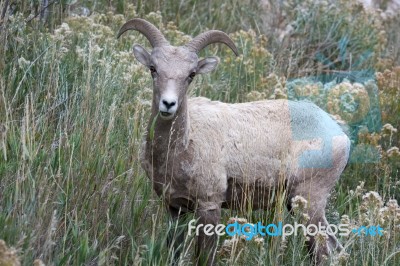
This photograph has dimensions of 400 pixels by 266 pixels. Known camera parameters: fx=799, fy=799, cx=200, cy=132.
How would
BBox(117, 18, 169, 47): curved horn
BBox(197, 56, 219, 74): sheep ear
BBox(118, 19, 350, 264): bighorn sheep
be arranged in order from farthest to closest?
BBox(197, 56, 219, 74): sheep ear, BBox(117, 18, 169, 47): curved horn, BBox(118, 19, 350, 264): bighorn sheep

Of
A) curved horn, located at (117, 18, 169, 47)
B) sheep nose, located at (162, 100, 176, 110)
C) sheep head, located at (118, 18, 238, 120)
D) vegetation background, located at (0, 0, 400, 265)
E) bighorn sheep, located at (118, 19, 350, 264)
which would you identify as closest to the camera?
vegetation background, located at (0, 0, 400, 265)

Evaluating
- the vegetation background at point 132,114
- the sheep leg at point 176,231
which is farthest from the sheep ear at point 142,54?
the sheep leg at point 176,231

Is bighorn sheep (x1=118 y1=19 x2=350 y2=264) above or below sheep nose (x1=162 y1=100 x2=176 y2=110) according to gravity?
below

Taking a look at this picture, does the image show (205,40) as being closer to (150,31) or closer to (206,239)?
(150,31)

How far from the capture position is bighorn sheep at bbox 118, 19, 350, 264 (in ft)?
17.5

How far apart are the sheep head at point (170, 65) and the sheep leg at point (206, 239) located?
2.36 ft

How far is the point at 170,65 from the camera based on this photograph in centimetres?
534

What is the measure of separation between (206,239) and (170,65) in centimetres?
120

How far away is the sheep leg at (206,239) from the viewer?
538 centimetres

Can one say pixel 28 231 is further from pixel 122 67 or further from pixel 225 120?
pixel 122 67

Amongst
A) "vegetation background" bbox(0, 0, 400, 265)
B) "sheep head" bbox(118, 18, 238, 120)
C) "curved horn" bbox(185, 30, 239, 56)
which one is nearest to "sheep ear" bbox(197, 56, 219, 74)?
"sheep head" bbox(118, 18, 238, 120)

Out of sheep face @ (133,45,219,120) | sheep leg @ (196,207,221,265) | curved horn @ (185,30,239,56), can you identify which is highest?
curved horn @ (185,30,239,56)

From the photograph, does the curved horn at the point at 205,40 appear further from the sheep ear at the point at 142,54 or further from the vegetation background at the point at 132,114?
the vegetation background at the point at 132,114

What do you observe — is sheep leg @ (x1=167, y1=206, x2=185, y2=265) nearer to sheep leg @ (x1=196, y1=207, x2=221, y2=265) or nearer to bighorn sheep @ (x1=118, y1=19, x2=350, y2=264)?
bighorn sheep @ (x1=118, y1=19, x2=350, y2=264)
